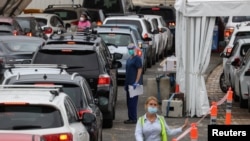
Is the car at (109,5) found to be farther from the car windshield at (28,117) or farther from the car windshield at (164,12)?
the car windshield at (28,117)

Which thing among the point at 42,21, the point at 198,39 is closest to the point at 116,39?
the point at 198,39

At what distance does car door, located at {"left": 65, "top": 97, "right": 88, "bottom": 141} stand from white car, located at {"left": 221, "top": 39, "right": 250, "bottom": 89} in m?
11.8

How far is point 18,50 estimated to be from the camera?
24.6 metres

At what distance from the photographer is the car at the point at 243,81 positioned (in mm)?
21578

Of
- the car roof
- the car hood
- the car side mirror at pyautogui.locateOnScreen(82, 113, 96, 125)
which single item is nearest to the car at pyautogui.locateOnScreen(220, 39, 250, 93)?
the car side mirror at pyautogui.locateOnScreen(82, 113, 96, 125)

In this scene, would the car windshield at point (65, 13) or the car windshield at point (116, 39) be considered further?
the car windshield at point (65, 13)

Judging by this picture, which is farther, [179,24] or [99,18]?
[99,18]

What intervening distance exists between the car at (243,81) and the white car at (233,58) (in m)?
0.88

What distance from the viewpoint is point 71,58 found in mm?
18219

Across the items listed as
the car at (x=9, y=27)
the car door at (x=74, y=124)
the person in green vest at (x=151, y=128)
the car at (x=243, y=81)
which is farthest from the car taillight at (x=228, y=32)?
the person in green vest at (x=151, y=128)

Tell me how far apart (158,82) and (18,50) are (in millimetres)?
3962

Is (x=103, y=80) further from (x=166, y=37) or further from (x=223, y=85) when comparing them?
(x=166, y=37)

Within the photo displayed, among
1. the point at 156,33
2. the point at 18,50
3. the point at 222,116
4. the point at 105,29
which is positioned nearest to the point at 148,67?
the point at 156,33

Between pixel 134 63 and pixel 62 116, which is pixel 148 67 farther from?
pixel 62 116
